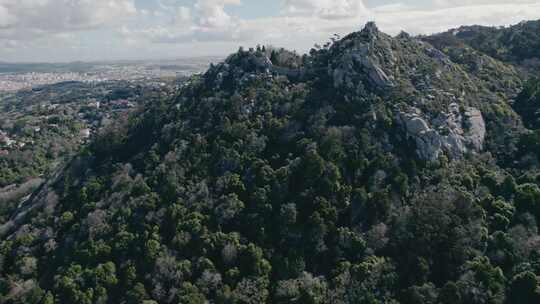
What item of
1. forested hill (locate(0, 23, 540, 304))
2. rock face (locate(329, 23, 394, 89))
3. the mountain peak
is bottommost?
→ forested hill (locate(0, 23, 540, 304))

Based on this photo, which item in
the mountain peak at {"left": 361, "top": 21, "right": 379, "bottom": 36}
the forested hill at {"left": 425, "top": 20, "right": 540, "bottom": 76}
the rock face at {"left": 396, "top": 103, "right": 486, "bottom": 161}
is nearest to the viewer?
the rock face at {"left": 396, "top": 103, "right": 486, "bottom": 161}

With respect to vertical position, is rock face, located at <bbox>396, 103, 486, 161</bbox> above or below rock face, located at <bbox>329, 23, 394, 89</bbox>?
below

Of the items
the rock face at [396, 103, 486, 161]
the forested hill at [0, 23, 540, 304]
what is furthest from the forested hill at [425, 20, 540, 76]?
the rock face at [396, 103, 486, 161]

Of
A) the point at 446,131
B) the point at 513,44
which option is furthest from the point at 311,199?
the point at 513,44

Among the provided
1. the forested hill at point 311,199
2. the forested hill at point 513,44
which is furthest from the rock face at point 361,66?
the forested hill at point 513,44

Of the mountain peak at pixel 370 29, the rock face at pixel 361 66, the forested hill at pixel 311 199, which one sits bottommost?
the forested hill at pixel 311 199

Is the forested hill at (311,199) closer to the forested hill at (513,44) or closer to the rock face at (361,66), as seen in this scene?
the rock face at (361,66)

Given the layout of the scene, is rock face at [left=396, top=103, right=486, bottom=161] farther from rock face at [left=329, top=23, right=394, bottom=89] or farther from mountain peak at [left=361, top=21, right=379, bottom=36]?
mountain peak at [left=361, top=21, right=379, bottom=36]
